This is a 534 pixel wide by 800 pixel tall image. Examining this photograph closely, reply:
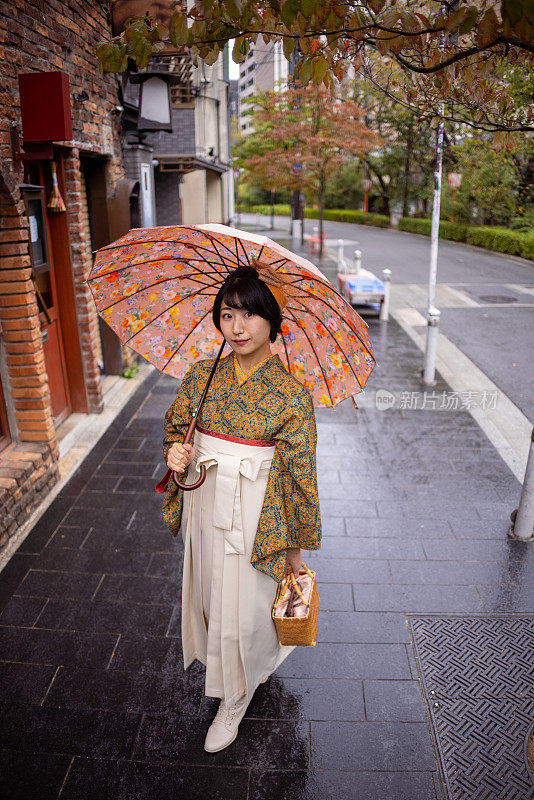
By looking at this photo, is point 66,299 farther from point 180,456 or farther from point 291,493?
point 291,493

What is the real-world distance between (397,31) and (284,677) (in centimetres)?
323

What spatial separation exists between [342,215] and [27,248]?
1504 inches

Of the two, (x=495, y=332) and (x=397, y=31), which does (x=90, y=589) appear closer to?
(x=397, y=31)

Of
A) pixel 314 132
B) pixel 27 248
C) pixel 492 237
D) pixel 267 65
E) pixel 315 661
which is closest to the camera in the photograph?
pixel 315 661

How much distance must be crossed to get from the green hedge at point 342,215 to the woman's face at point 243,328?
35.1 metres

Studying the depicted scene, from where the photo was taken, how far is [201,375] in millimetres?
2893

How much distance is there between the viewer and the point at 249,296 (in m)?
2.63

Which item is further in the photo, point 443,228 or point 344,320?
point 443,228

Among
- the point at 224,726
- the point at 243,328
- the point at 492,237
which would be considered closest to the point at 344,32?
the point at 243,328

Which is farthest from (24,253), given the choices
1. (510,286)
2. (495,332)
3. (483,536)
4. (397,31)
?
(510,286)

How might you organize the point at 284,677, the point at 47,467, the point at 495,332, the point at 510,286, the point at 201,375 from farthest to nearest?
the point at 510,286, the point at 495,332, the point at 47,467, the point at 284,677, the point at 201,375

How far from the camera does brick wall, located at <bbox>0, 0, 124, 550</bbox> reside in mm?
4645

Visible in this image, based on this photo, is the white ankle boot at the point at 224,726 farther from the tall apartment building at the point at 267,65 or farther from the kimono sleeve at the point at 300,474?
the tall apartment building at the point at 267,65

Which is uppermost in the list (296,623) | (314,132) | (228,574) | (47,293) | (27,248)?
(314,132)
